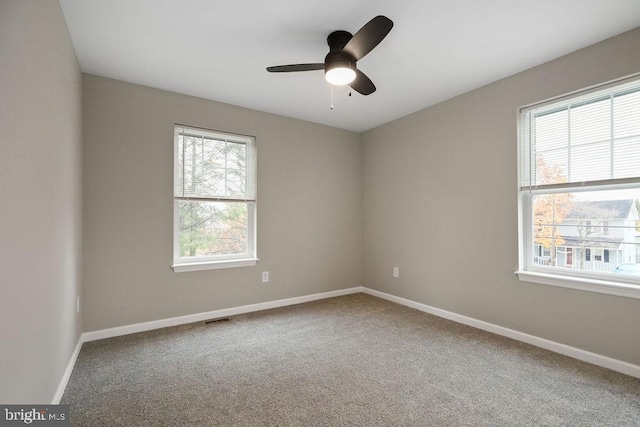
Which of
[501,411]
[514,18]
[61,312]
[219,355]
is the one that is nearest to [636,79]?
[514,18]

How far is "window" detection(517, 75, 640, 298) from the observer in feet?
7.61

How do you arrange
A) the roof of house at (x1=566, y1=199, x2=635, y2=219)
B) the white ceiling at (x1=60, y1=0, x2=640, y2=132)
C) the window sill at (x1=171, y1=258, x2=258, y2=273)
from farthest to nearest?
the window sill at (x1=171, y1=258, x2=258, y2=273), the roof of house at (x1=566, y1=199, x2=635, y2=219), the white ceiling at (x1=60, y1=0, x2=640, y2=132)

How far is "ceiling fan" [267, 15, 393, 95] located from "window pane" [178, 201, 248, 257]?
6.12 ft

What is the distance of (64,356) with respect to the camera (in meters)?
2.10

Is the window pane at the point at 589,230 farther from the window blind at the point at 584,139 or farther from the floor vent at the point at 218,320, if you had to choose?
the floor vent at the point at 218,320

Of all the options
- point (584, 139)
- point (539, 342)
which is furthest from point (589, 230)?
point (539, 342)

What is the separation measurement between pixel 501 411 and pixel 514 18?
2530 millimetres

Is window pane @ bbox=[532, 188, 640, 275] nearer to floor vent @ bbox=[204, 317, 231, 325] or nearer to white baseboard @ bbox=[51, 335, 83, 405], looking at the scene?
floor vent @ bbox=[204, 317, 231, 325]

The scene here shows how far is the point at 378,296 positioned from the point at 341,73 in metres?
3.17

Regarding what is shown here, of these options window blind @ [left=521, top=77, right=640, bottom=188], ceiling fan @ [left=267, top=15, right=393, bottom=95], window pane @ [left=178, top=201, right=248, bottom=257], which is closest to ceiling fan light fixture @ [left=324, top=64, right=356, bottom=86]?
ceiling fan @ [left=267, top=15, right=393, bottom=95]

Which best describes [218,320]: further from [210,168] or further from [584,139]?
[584,139]

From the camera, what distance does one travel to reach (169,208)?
3.23 meters

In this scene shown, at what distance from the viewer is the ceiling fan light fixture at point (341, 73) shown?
6.99ft

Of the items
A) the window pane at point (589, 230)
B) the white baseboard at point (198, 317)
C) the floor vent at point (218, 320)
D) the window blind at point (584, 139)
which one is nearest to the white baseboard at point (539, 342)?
the window pane at point (589, 230)
